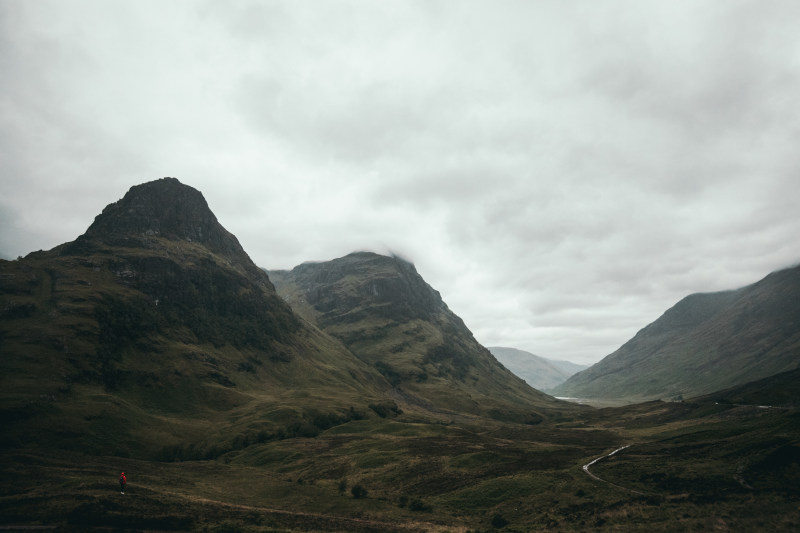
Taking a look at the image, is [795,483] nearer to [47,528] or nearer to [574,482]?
[574,482]

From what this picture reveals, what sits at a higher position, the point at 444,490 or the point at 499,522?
the point at 499,522

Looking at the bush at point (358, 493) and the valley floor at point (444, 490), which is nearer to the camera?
the valley floor at point (444, 490)

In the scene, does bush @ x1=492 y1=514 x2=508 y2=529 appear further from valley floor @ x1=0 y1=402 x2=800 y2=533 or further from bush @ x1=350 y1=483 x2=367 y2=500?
bush @ x1=350 y1=483 x2=367 y2=500

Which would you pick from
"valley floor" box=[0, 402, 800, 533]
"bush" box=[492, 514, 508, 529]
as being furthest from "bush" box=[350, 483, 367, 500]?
"bush" box=[492, 514, 508, 529]

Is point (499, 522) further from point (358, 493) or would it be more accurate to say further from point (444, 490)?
point (358, 493)

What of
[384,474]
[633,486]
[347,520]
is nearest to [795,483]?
[633,486]

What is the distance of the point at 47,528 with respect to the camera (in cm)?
5269

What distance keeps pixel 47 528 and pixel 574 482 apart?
81.2 m

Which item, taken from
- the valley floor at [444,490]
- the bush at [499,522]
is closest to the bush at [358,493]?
the valley floor at [444,490]

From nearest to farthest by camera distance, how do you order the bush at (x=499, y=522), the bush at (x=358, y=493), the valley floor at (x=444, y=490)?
the valley floor at (x=444, y=490), the bush at (x=499, y=522), the bush at (x=358, y=493)

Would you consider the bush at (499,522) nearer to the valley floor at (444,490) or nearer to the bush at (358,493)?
the valley floor at (444,490)

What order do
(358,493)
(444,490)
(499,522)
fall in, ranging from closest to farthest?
(499,522) → (444,490) → (358,493)

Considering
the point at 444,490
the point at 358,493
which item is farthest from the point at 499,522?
the point at 358,493

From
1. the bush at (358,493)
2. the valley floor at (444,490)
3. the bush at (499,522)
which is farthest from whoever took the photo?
the bush at (358,493)
